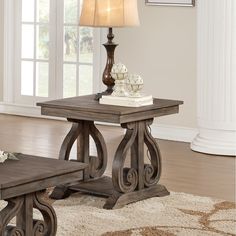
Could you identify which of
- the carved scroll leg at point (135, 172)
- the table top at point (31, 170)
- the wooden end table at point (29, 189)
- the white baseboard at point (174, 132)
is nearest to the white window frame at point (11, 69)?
the white baseboard at point (174, 132)

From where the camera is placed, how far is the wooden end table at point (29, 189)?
144 inches

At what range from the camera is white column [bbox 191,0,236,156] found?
22.1 ft

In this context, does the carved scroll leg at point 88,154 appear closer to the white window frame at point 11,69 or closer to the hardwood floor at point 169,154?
the hardwood floor at point 169,154

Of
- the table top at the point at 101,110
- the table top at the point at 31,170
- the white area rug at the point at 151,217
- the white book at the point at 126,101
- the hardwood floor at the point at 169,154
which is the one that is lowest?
the white area rug at the point at 151,217

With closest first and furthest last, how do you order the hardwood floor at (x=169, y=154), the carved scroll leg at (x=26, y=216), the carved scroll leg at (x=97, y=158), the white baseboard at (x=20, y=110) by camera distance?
1. the carved scroll leg at (x=26, y=216)
2. the carved scroll leg at (x=97, y=158)
3. the hardwood floor at (x=169, y=154)
4. the white baseboard at (x=20, y=110)

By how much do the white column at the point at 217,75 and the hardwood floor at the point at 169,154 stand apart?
181 millimetres

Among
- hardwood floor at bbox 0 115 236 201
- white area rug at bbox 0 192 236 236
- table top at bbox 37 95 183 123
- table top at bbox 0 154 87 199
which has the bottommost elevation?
white area rug at bbox 0 192 236 236

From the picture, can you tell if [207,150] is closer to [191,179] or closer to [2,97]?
[191,179]

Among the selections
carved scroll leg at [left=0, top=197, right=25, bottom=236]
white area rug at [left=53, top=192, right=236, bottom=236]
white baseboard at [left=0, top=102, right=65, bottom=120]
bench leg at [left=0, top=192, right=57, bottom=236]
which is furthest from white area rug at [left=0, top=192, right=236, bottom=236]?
white baseboard at [left=0, top=102, right=65, bottom=120]

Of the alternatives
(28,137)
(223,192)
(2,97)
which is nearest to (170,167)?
(223,192)

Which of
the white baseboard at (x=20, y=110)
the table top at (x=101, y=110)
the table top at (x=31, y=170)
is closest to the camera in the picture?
the table top at (x=31, y=170)

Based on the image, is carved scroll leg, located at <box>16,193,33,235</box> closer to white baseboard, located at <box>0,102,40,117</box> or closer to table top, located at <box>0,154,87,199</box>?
table top, located at <box>0,154,87,199</box>

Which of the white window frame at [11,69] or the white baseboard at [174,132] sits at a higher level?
the white window frame at [11,69]

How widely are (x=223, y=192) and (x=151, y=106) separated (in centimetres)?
80
